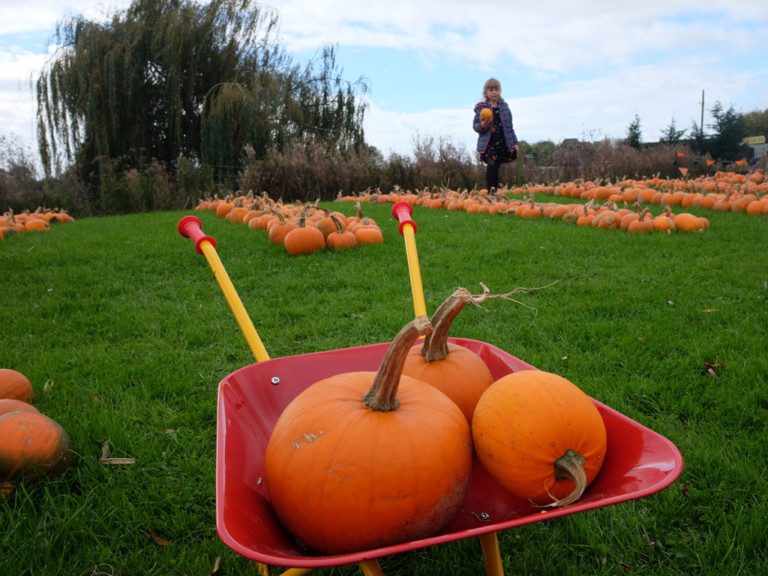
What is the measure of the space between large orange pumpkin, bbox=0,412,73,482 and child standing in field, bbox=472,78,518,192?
26.7 ft

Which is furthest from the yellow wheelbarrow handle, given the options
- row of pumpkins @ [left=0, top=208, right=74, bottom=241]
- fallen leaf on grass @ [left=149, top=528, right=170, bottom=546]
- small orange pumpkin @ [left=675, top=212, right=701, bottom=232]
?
row of pumpkins @ [left=0, top=208, right=74, bottom=241]

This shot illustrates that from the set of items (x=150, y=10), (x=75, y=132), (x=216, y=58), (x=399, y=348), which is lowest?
(x=399, y=348)

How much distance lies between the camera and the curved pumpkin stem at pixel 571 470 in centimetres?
96

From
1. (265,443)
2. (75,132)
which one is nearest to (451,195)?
(265,443)

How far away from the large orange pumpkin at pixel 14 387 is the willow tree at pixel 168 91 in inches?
472

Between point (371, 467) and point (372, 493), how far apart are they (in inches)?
1.8

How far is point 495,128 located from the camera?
29.7 ft

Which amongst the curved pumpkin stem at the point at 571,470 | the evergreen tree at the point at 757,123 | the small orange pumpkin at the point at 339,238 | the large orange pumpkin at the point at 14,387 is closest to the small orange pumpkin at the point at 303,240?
the small orange pumpkin at the point at 339,238

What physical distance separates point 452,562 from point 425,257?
12.9 ft

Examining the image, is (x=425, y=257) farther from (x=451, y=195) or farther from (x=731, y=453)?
(x=451, y=195)

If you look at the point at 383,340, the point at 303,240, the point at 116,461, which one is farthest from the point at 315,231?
the point at 116,461

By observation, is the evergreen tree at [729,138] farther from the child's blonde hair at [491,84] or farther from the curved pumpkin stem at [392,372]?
the curved pumpkin stem at [392,372]

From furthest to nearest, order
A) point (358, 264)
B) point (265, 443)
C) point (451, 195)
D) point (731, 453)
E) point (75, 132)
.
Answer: point (75, 132), point (451, 195), point (358, 264), point (731, 453), point (265, 443)

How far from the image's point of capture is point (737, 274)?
418 centimetres
